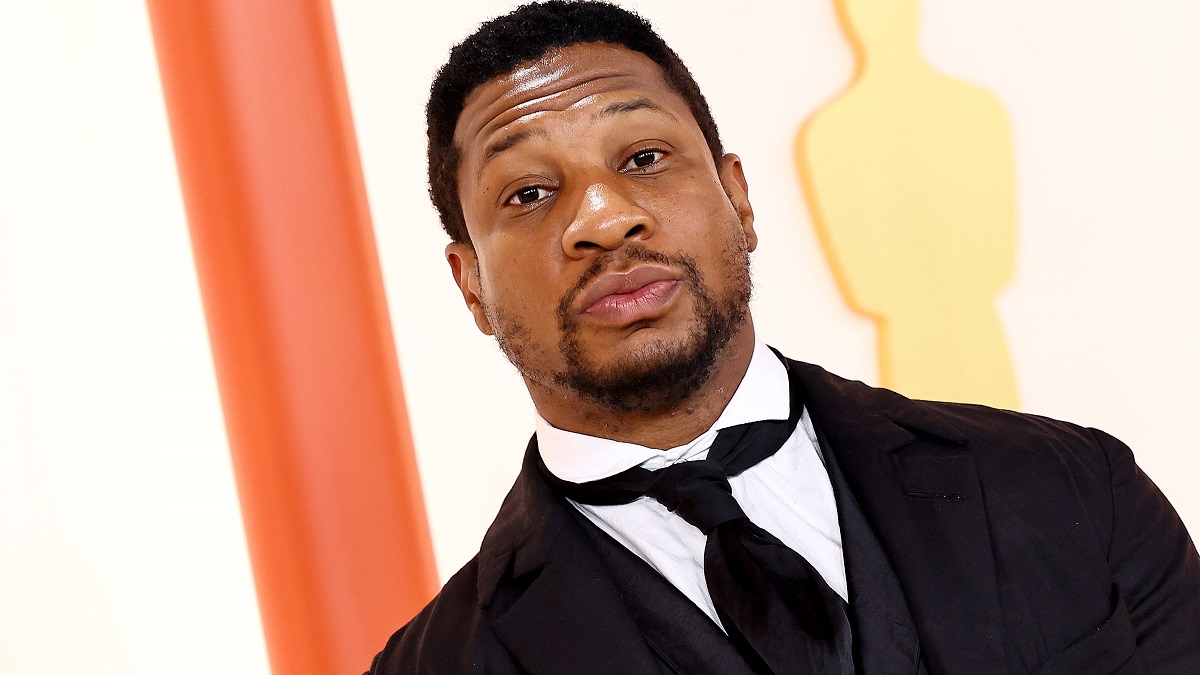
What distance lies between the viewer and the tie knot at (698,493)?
5.06 ft

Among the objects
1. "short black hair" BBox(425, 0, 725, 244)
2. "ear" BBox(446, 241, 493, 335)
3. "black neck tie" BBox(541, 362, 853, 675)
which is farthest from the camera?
"ear" BBox(446, 241, 493, 335)

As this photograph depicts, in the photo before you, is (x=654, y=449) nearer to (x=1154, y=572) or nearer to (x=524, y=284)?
(x=524, y=284)

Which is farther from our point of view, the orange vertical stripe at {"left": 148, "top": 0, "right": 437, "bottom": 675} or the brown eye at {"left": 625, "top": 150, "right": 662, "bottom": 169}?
the orange vertical stripe at {"left": 148, "top": 0, "right": 437, "bottom": 675}

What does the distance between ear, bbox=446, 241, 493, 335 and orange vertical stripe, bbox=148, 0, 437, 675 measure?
1.91 ft

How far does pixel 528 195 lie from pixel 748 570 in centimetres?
60

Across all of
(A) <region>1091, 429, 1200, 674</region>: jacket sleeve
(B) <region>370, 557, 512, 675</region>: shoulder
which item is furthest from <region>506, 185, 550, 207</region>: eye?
(A) <region>1091, 429, 1200, 674</region>: jacket sleeve

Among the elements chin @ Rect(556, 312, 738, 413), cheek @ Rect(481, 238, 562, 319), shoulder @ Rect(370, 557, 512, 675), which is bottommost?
shoulder @ Rect(370, 557, 512, 675)

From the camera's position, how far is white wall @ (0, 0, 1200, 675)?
239 centimetres

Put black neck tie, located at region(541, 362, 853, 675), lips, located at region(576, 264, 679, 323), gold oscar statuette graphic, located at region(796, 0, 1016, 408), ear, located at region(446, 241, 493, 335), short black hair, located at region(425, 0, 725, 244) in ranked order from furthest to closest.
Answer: gold oscar statuette graphic, located at region(796, 0, 1016, 408)
ear, located at region(446, 241, 493, 335)
short black hair, located at region(425, 0, 725, 244)
lips, located at region(576, 264, 679, 323)
black neck tie, located at region(541, 362, 853, 675)

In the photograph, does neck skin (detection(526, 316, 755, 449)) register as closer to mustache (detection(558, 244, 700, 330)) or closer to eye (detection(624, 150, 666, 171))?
mustache (detection(558, 244, 700, 330))

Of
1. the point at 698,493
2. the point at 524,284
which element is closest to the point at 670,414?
the point at 698,493

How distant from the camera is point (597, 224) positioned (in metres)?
1.58

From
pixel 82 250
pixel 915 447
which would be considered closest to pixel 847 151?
pixel 915 447

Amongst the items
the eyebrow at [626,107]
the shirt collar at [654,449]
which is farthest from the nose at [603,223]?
the shirt collar at [654,449]
